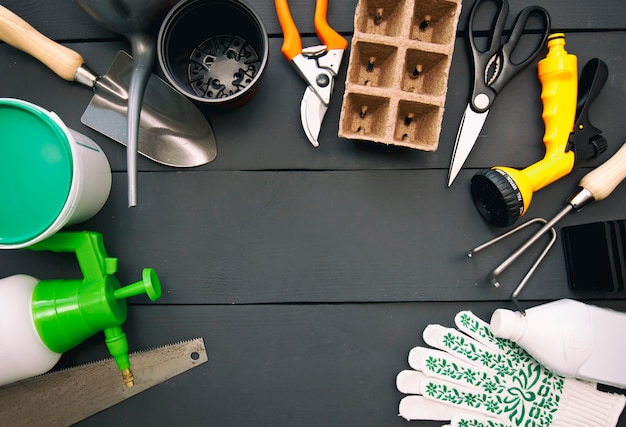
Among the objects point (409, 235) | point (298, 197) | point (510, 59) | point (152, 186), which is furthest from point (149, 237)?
point (510, 59)

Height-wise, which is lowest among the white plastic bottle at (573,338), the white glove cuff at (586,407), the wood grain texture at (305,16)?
the white glove cuff at (586,407)

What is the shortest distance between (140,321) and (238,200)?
8.4 inches

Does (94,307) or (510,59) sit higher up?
(510,59)

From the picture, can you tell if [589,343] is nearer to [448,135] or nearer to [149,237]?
[448,135]

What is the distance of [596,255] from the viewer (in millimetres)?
640

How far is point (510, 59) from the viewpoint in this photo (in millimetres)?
686

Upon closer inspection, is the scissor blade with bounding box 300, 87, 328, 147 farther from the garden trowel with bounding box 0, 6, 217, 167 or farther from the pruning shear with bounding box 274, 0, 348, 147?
the garden trowel with bounding box 0, 6, 217, 167

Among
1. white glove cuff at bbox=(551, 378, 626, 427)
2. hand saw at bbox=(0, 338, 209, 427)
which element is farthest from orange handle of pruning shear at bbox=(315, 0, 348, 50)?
white glove cuff at bbox=(551, 378, 626, 427)

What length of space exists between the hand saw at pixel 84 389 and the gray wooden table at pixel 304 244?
0.6 inches

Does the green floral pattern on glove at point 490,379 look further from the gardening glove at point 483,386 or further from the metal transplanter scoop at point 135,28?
the metal transplanter scoop at point 135,28

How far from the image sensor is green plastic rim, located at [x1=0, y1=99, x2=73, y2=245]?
1.88 feet

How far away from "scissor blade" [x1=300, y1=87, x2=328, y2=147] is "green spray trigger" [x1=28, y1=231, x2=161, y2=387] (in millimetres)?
277

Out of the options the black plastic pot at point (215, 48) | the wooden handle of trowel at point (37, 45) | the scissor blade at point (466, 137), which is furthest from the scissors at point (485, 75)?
the wooden handle of trowel at point (37, 45)

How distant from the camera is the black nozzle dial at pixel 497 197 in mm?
622
